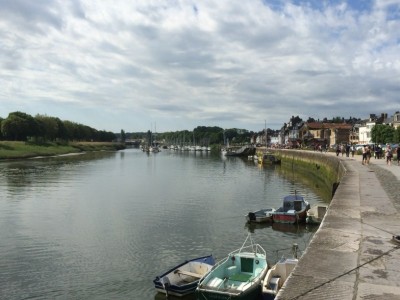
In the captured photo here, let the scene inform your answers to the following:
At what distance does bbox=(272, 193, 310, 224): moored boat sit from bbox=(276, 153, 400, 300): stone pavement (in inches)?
269

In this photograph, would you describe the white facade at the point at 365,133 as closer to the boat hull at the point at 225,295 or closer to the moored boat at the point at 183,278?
the moored boat at the point at 183,278

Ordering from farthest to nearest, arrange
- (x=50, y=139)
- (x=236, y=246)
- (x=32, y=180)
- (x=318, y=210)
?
(x=50, y=139), (x=32, y=180), (x=318, y=210), (x=236, y=246)

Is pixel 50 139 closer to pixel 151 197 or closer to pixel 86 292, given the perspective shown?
pixel 151 197

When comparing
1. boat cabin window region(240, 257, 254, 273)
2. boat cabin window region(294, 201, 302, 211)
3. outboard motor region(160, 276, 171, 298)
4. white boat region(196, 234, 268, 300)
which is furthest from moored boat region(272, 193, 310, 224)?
outboard motor region(160, 276, 171, 298)

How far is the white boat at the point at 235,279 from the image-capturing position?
41.2ft

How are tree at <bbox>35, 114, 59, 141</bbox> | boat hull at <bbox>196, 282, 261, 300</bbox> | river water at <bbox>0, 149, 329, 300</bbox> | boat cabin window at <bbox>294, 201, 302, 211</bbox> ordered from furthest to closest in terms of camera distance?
tree at <bbox>35, 114, 59, 141</bbox> → boat cabin window at <bbox>294, 201, 302, 211</bbox> → river water at <bbox>0, 149, 329, 300</bbox> → boat hull at <bbox>196, 282, 261, 300</bbox>

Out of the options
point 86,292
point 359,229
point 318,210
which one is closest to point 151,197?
point 318,210

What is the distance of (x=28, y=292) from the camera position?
50.0 ft

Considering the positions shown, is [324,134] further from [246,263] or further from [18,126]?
[246,263]

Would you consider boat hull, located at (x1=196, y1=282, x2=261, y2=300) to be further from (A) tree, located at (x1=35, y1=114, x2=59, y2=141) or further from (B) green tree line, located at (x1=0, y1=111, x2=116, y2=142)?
(A) tree, located at (x1=35, y1=114, x2=59, y2=141)

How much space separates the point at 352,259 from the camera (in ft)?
36.8

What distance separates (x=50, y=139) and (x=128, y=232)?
142m

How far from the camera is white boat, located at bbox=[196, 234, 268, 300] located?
1254cm

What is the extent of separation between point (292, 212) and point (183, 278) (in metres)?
13.0
